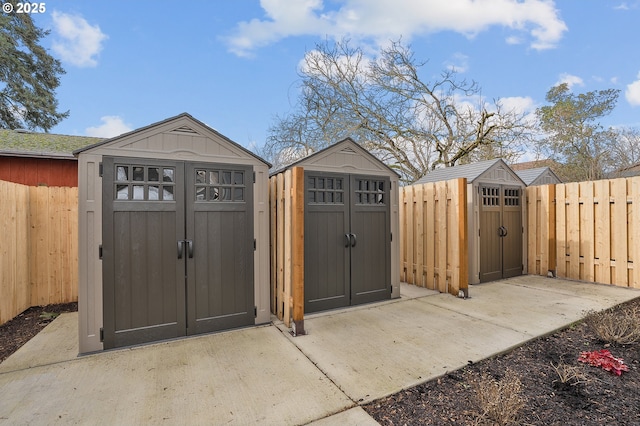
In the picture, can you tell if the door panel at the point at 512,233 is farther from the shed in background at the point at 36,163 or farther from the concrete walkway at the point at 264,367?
the shed in background at the point at 36,163

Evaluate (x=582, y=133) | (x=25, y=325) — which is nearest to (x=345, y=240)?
(x=25, y=325)

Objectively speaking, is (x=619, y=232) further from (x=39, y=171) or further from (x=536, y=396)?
(x=39, y=171)

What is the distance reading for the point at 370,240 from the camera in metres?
4.38

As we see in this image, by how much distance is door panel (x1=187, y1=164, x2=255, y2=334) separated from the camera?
3.20 meters

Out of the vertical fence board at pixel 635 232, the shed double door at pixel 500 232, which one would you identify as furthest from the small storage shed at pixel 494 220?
the vertical fence board at pixel 635 232

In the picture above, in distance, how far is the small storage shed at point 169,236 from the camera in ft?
9.27

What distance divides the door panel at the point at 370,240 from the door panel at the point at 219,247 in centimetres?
155

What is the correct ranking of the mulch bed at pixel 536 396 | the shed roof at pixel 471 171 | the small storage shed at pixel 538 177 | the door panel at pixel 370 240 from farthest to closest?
the small storage shed at pixel 538 177 → the shed roof at pixel 471 171 → the door panel at pixel 370 240 → the mulch bed at pixel 536 396

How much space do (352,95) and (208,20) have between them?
294 inches

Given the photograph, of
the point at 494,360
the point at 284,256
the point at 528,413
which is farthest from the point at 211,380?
the point at 494,360

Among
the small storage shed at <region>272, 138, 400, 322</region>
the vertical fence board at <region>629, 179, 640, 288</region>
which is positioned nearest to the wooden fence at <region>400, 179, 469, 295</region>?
the small storage shed at <region>272, 138, 400, 322</region>

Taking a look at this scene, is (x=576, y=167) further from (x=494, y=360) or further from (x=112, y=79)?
(x=112, y=79)

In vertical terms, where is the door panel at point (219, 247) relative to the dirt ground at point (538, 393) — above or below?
above

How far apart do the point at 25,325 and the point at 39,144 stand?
15.7 feet
